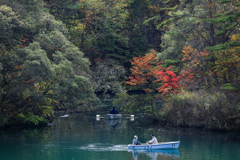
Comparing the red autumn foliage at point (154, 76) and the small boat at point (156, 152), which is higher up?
the red autumn foliage at point (154, 76)

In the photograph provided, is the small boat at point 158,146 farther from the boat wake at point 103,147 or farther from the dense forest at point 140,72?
the dense forest at point 140,72

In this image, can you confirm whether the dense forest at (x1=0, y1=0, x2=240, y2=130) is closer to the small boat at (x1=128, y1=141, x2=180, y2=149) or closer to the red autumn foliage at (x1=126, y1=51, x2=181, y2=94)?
the red autumn foliage at (x1=126, y1=51, x2=181, y2=94)

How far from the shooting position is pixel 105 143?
69.6 ft

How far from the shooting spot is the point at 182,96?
26.5 m

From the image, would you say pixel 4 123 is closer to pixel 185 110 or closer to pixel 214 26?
pixel 185 110

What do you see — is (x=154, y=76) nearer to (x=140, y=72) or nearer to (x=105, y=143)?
(x=140, y=72)


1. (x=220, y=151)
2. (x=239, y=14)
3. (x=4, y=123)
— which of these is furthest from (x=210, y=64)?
(x=4, y=123)

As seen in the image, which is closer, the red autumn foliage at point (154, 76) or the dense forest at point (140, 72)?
the dense forest at point (140, 72)

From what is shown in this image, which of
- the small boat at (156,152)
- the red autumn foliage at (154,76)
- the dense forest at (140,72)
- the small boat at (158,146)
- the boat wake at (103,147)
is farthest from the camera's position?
the red autumn foliage at (154,76)

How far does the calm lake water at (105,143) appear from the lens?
18.1 meters

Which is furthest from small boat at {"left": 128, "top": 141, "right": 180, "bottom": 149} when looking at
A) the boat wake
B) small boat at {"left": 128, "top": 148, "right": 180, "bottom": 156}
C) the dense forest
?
the dense forest

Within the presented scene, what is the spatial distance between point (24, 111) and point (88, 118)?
28.3 feet

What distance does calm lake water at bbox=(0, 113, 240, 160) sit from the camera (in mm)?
18078

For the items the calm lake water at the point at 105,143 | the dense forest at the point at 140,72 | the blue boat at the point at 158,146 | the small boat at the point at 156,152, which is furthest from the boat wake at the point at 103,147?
the dense forest at the point at 140,72
